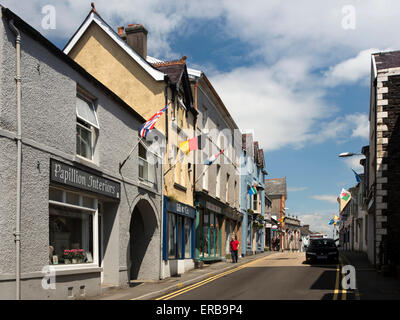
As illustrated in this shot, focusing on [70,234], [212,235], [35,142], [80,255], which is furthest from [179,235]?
[35,142]

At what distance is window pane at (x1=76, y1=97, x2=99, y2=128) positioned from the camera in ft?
42.8

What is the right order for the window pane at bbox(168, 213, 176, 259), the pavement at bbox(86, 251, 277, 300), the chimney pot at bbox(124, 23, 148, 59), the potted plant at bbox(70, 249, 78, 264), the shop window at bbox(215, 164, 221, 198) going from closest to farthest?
the potted plant at bbox(70, 249, 78, 264) → the pavement at bbox(86, 251, 277, 300) → the window pane at bbox(168, 213, 176, 259) → the chimney pot at bbox(124, 23, 148, 59) → the shop window at bbox(215, 164, 221, 198)

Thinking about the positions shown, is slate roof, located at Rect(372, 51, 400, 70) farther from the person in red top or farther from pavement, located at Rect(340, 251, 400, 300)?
the person in red top

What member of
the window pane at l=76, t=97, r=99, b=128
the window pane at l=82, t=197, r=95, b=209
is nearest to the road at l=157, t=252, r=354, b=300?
the window pane at l=82, t=197, r=95, b=209

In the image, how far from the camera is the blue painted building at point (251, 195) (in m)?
39.4

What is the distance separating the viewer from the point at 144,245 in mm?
18547

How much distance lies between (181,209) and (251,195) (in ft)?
73.5

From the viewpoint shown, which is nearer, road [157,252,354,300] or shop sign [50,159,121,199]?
shop sign [50,159,121,199]

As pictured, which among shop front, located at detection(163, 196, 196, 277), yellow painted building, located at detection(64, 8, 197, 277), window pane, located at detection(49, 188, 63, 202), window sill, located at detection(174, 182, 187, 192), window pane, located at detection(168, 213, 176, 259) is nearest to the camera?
window pane, located at detection(49, 188, 63, 202)

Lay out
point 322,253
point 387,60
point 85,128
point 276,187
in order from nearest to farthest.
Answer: point 85,128 → point 387,60 → point 322,253 → point 276,187

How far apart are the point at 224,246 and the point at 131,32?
15.3 meters

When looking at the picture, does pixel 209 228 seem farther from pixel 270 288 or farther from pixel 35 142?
pixel 35 142

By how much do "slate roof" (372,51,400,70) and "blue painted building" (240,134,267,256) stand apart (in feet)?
54.1

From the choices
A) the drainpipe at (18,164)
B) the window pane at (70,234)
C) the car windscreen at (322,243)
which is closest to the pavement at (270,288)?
the window pane at (70,234)
